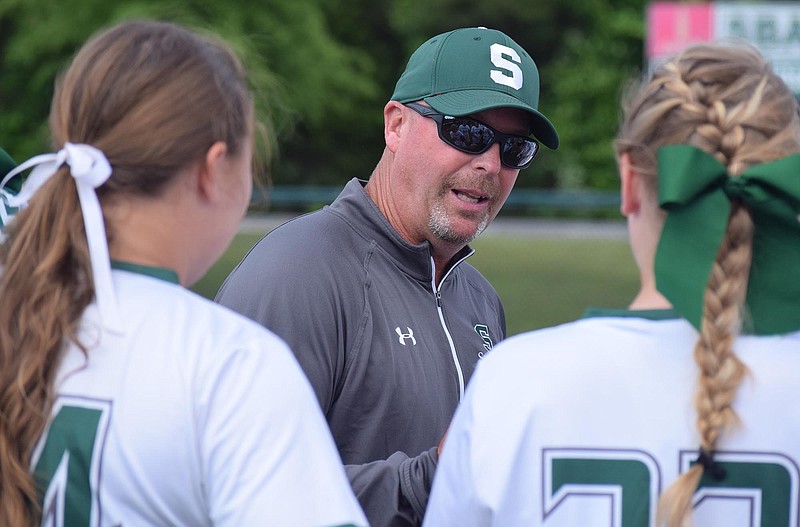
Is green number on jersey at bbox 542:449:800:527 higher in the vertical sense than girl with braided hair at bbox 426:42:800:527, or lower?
lower

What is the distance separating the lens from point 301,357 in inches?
89.4

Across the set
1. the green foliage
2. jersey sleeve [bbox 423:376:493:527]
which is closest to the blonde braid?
jersey sleeve [bbox 423:376:493:527]

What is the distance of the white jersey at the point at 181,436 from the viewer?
4.74ft

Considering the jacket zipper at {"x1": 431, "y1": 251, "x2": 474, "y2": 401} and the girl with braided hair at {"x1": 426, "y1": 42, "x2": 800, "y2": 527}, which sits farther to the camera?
the jacket zipper at {"x1": 431, "y1": 251, "x2": 474, "y2": 401}

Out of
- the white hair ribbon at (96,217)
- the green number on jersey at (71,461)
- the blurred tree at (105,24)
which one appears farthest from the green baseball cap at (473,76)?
the blurred tree at (105,24)

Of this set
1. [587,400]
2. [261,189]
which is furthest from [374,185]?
[587,400]

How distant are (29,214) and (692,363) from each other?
109 centimetres

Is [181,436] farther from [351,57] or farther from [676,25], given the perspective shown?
[351,57]

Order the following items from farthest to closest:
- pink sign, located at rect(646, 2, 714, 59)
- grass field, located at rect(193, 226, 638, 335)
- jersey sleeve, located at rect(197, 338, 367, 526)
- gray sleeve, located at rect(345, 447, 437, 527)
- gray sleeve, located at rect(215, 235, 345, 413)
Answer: pink sign, located at rect(646, 2, 714, 59) → grass field, located at rect(193, 226, 638, 335) → gray sleeve, located at rect(215, 235, 345, 413) → gray sleeve, located at rect(345, 447, 437, 527) → jersey sleeve, located at rect(197, 338, 367, 526)

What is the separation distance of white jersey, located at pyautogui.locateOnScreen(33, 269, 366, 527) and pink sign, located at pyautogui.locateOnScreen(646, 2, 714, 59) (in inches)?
712

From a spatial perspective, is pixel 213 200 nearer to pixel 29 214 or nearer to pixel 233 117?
pixel 233 117

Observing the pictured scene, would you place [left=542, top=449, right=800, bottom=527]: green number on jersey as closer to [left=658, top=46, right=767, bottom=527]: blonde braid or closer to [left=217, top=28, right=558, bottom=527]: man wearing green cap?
[left=658, top=46, right=767, bottom=527]: blonde braid

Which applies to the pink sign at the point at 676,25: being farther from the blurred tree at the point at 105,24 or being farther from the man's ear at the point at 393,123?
the man's ear at the point at 393,123

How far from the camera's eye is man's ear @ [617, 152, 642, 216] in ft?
5.35
